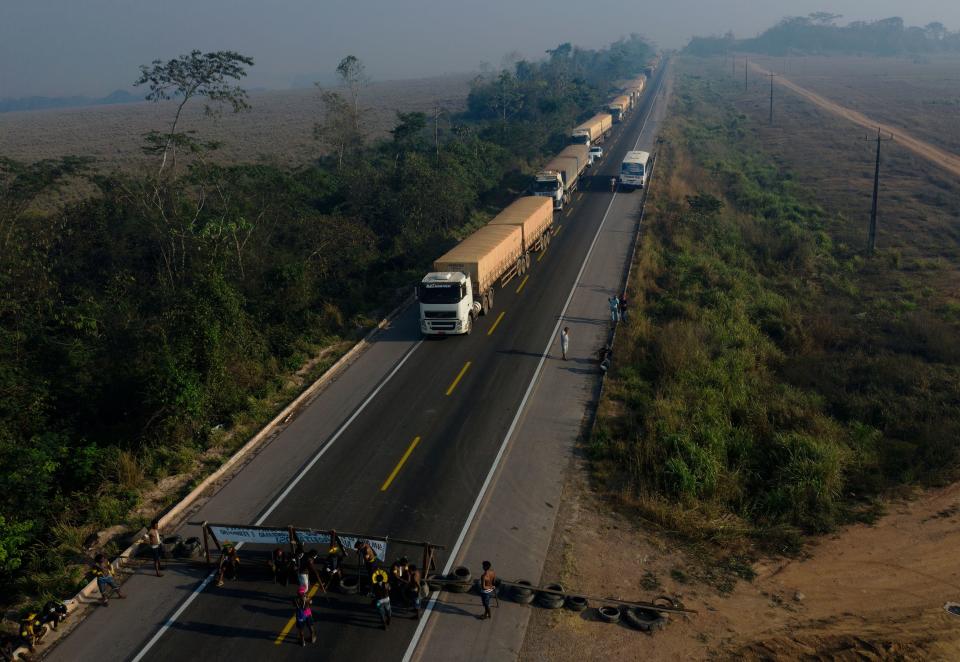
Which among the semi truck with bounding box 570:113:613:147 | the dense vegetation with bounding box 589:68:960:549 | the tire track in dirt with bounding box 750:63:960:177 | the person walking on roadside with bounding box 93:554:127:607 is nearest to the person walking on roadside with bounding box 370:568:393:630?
the person walking on roadside with bounding box 93:554:127:607

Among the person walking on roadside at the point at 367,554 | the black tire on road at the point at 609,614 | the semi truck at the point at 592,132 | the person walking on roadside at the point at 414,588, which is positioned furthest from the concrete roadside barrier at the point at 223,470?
the semi truck at the point at 592,132

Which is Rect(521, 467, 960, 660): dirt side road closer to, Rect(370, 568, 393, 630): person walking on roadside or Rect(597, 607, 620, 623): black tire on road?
Rect(597, 607, 620, 623): black tire on road

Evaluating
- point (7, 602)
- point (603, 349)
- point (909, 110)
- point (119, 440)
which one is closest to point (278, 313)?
point (119, 440)

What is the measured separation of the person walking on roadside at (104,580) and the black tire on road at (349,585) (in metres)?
4.99

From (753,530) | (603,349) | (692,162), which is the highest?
(692,162)

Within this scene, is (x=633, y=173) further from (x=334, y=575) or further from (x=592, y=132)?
(x=334, y=575)

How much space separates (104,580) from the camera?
1511 cm

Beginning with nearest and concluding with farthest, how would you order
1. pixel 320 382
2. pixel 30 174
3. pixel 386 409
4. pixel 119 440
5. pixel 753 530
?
1. pixel 753 530
2. pixel 119 440
3. pixel 386 409
4. pixel 320 382
5. pixel 30 174

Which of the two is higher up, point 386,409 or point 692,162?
point 692,162

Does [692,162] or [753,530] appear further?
[692,162]

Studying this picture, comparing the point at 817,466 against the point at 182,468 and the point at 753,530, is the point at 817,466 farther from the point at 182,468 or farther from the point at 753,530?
the point at 182,468

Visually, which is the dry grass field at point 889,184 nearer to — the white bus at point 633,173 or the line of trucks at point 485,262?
the white bus at point 633,173

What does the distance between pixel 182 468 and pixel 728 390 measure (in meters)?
18.4

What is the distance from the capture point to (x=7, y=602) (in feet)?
50.8
